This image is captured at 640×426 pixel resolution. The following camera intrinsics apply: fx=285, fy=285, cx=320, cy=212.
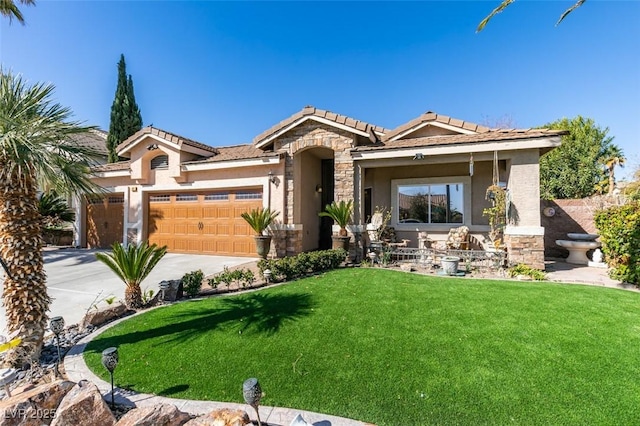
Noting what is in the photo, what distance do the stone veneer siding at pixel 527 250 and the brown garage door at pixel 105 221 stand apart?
1867 cm

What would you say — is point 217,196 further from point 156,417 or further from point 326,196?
point 156,417

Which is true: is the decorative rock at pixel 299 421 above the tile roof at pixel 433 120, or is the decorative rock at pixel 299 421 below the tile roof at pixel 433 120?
below

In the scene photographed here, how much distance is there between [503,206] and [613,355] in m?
6.71

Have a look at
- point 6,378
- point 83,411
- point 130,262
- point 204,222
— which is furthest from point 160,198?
point 83,411

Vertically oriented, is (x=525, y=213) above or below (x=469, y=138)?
below

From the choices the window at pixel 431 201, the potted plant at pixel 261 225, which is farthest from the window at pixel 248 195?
the window at pixel 431 201

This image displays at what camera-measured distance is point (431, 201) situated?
12836mm

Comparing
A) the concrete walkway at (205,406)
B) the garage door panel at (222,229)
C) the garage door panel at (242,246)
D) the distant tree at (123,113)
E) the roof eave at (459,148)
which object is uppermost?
the distant tree at (123,113)

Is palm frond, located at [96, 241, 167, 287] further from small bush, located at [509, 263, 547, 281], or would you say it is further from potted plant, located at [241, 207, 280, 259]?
small bush, located at [509, 263, 547, 281]

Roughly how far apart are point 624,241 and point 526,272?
8.16 ft

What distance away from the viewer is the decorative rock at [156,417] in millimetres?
2994

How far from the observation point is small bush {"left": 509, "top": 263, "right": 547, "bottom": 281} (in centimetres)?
865

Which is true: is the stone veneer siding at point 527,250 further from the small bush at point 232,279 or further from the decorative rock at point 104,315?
the decorative rock at point 104,315

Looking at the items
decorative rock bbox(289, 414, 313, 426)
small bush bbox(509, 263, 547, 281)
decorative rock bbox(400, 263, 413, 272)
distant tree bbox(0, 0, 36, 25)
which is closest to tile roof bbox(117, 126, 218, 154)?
distant tree bbox(0, 0, 36, 25)
